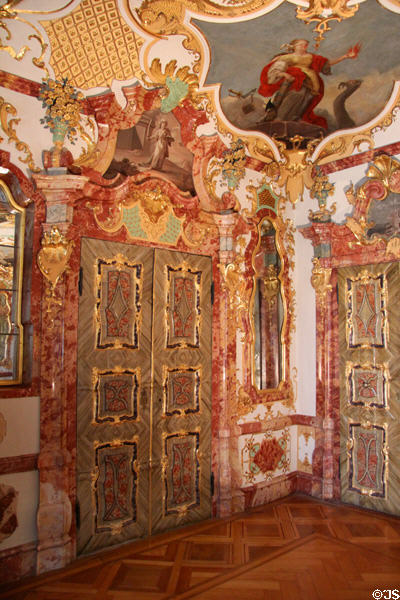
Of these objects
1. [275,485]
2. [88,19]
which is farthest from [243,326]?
[88,19]

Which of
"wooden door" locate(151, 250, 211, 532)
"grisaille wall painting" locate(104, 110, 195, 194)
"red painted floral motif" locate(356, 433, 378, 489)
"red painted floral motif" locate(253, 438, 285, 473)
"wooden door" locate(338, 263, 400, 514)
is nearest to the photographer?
"grisaille wall painting" locate(104, 110, 195, 194)

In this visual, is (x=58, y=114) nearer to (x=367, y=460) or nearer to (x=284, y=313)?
(x=284, y=313)

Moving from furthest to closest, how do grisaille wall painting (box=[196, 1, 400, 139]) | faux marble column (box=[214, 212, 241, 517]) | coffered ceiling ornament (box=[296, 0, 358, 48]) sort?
faux marble column (box=[214, 212, 241, 517]), grisaille wall painting (box=[196, 1, 400, 139]), coffered ceiling ornament (box=[296, 0, 358, 48])

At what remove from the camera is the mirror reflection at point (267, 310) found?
6070mm

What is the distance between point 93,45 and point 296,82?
2.22 meters

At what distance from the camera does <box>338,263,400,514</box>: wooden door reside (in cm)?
561

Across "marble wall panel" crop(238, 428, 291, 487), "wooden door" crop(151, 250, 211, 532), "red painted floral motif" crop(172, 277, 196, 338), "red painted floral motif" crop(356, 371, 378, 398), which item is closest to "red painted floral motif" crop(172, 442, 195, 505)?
"wooden door" crop(151, 250, 211, 532)

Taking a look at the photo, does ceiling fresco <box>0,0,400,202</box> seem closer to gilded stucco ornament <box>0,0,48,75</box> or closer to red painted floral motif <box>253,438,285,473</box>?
gilded stucco ornament <box>0,0,48,75</box>

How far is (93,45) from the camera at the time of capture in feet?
14.2

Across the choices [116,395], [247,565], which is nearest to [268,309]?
[116,395]

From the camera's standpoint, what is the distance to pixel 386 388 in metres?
5.68

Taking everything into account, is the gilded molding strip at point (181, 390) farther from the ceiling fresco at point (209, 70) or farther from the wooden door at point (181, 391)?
the ceiling fresco at point (209, 70)

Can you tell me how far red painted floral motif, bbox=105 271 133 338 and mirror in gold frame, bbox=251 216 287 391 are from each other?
1.81 meters

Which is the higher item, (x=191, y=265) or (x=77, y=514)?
(x=191, y=265)
